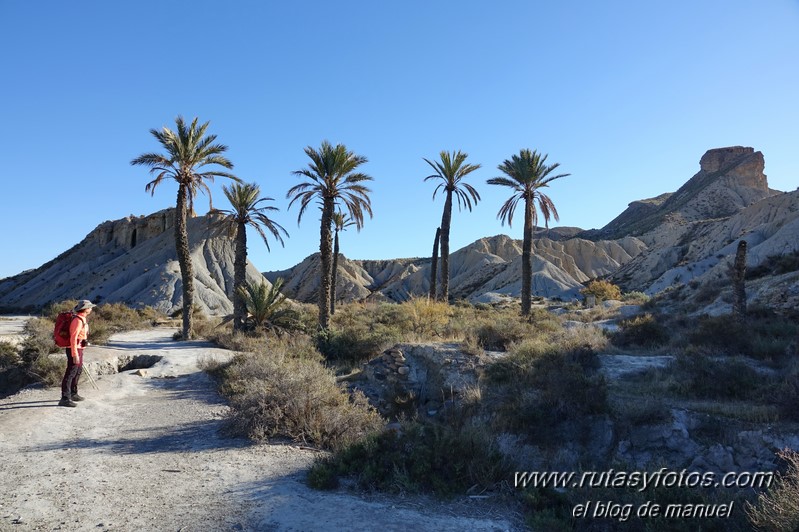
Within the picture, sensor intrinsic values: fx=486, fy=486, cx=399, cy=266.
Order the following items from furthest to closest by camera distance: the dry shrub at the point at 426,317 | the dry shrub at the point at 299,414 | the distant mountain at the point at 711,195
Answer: the distant mountain at the point at 711,195
the dry shrub at the point at 426,317
the dry shrub at the point at 299,414

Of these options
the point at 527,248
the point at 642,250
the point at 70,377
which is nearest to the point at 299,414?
the point at 70,377

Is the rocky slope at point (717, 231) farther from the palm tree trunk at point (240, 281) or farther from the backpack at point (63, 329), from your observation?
the backpack at point (63, 329)

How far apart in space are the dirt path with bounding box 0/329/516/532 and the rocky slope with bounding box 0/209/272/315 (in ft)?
131

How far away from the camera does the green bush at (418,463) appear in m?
5.88

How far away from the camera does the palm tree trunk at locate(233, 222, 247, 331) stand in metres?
20.5

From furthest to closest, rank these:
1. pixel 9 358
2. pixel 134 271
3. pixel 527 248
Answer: pixel 134 271 < pixel 527 248 < pixel 9 358

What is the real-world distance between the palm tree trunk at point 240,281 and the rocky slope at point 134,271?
26.5 metres

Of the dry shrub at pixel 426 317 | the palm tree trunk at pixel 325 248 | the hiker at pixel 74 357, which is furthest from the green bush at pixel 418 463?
the palm tree trunk at pixel 325 248

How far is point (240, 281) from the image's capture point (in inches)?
832

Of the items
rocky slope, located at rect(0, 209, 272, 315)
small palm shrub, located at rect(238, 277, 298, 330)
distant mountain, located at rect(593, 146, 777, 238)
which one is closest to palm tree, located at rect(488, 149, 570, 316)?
small palm shrub, located at rect(238, 277, 298, 330)

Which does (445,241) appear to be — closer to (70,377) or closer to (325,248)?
(325,248)

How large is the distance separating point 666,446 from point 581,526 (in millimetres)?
2762

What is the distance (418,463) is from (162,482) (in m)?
3.09

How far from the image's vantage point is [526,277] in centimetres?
2409
